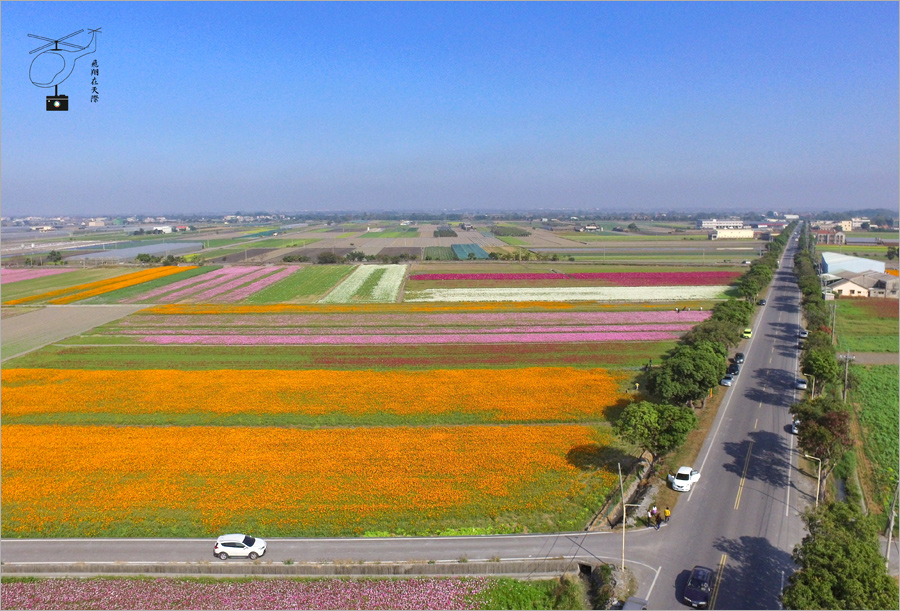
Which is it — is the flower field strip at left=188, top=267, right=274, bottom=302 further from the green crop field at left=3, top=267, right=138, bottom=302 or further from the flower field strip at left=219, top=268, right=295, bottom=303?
the green crop field at left=3, top=267, right=138, bottom=302

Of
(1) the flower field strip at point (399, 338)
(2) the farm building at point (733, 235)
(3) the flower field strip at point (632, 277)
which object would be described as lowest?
(1) the flower field strip at point (399, 338)

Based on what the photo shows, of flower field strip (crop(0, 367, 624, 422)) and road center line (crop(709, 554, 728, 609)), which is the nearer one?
road center line (crop(709, 554, 728, 609))

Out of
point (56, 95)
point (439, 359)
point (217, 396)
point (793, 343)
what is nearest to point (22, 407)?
point (217, 396)

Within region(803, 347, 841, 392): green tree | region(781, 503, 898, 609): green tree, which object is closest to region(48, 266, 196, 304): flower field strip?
region(803, 347, 841, 392): green tree

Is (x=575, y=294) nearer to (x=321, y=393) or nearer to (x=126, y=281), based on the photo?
(x=321, y=393)

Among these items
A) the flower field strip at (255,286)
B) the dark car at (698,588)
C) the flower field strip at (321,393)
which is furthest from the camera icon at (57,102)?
the flower field strip at (255,286)

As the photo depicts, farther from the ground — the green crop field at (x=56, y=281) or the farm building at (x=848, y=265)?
the farm building at (x=848, y=265)

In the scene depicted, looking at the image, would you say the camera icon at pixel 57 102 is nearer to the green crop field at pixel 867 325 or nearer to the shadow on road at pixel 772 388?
the shadow on road at pixel 772 388

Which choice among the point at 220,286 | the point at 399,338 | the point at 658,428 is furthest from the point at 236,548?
the point at 220,286
